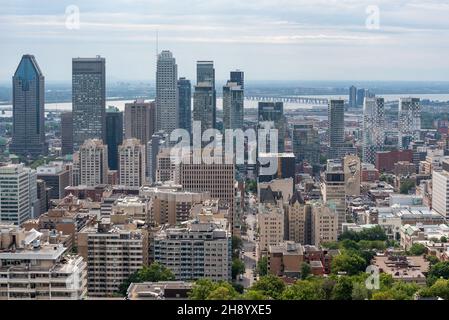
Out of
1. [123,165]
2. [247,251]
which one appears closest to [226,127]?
[123,165]

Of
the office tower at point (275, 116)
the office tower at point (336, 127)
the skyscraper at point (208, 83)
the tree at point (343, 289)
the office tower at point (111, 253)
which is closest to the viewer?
the tree at point (343, 289)

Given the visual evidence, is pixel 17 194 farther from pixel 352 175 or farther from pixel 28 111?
pixel 352 175

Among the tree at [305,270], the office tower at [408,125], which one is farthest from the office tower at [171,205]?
the office tower at [408,125]

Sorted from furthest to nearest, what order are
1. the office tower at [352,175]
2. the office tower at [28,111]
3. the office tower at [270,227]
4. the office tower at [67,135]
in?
the office tower at [67,135] < the office tower at [352,175] < the office tower at [28,111] < the office tower at [270,227]

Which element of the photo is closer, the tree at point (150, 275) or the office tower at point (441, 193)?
the tree at point (150, 275)

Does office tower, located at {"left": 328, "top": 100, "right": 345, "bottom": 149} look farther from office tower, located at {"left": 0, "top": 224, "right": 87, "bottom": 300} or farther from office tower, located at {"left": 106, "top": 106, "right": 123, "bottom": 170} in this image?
office tower, located at {"left": 0, "top": 224, "right": 87, "bottom": 300}

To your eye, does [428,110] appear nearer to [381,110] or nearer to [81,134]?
[381,110]

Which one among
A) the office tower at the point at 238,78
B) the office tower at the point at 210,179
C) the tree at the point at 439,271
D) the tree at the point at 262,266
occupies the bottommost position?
the tree at the point at 262,266

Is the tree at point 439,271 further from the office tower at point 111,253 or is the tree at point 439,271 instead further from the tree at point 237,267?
the office tower at point 111,253
